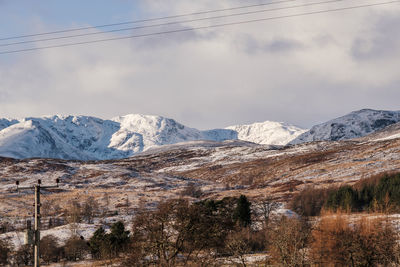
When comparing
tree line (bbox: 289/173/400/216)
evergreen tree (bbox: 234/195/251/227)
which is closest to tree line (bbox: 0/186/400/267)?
evergreen tree (bbox: 234/195/251/227)

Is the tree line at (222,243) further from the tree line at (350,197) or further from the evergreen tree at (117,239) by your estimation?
the tree line at (350,197)

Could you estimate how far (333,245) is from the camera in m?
62.1

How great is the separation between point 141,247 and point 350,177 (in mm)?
152029

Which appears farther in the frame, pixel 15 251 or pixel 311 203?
pixel 311 203

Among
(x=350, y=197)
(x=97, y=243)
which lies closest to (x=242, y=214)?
(x=97, y=243)

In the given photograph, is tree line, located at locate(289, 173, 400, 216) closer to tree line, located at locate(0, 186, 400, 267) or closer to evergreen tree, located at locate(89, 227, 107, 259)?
tree line, located at locate(0, 186, 400, 267)

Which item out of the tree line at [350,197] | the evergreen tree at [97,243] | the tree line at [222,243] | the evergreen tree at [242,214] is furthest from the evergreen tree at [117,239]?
the tree line at [350,197]

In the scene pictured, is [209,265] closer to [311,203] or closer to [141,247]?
[141,247]

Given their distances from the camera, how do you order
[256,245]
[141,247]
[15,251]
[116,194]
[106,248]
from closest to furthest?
[141,247]
[106,248]
[15,251]
[256,245]
[116,194]

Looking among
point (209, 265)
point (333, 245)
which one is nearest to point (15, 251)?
point (209, 265)

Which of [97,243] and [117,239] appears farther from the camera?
[97,243]

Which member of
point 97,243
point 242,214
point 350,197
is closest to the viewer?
point 97,243

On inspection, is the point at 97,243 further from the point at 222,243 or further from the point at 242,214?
the point at 242,214

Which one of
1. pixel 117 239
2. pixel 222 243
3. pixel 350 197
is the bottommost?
pixel 222 243
